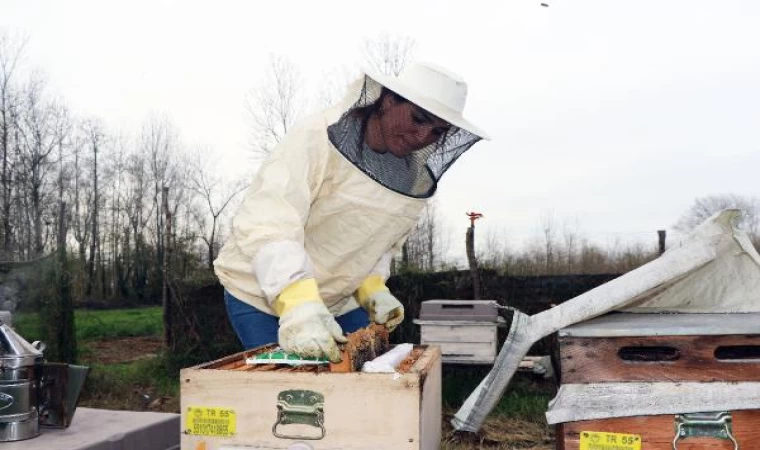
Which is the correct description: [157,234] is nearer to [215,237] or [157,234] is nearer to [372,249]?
[215,237]

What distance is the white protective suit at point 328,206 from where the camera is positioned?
6.00ft

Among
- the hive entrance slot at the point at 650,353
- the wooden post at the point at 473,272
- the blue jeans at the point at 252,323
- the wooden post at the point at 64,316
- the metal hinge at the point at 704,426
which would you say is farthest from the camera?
the wooden post at the point at 473,272

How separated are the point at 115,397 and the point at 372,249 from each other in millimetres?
4848

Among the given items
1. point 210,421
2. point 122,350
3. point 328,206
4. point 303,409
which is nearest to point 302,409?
point 303,409

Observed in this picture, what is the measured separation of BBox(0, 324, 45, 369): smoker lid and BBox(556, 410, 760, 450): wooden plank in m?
1.25

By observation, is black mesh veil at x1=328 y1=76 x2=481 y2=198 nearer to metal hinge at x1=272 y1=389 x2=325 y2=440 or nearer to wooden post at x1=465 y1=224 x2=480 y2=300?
metal hinge at x1=272 y1=389 x2=325 y2=440

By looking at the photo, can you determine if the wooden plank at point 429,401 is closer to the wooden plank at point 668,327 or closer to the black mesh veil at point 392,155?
the wooden plank at point 668,327

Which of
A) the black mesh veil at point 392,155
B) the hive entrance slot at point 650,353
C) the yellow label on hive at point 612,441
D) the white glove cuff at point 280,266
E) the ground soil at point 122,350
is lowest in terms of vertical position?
the ground soil at point 122,350

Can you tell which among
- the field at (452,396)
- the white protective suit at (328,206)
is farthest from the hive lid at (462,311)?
the white protective suit at (328,206)

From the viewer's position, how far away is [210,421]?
1.45 metres

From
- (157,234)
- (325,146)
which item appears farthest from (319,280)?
(157,234)

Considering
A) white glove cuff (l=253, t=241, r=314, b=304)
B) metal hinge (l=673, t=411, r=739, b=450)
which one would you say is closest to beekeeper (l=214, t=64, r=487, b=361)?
white glove cuff (l=253, t=241, r=314, b=304)

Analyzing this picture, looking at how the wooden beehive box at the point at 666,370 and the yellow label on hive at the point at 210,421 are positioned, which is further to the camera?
the yellow label on hive at the point at 210,421

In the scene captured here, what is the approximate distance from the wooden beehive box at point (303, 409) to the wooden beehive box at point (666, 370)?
1.13 feet
